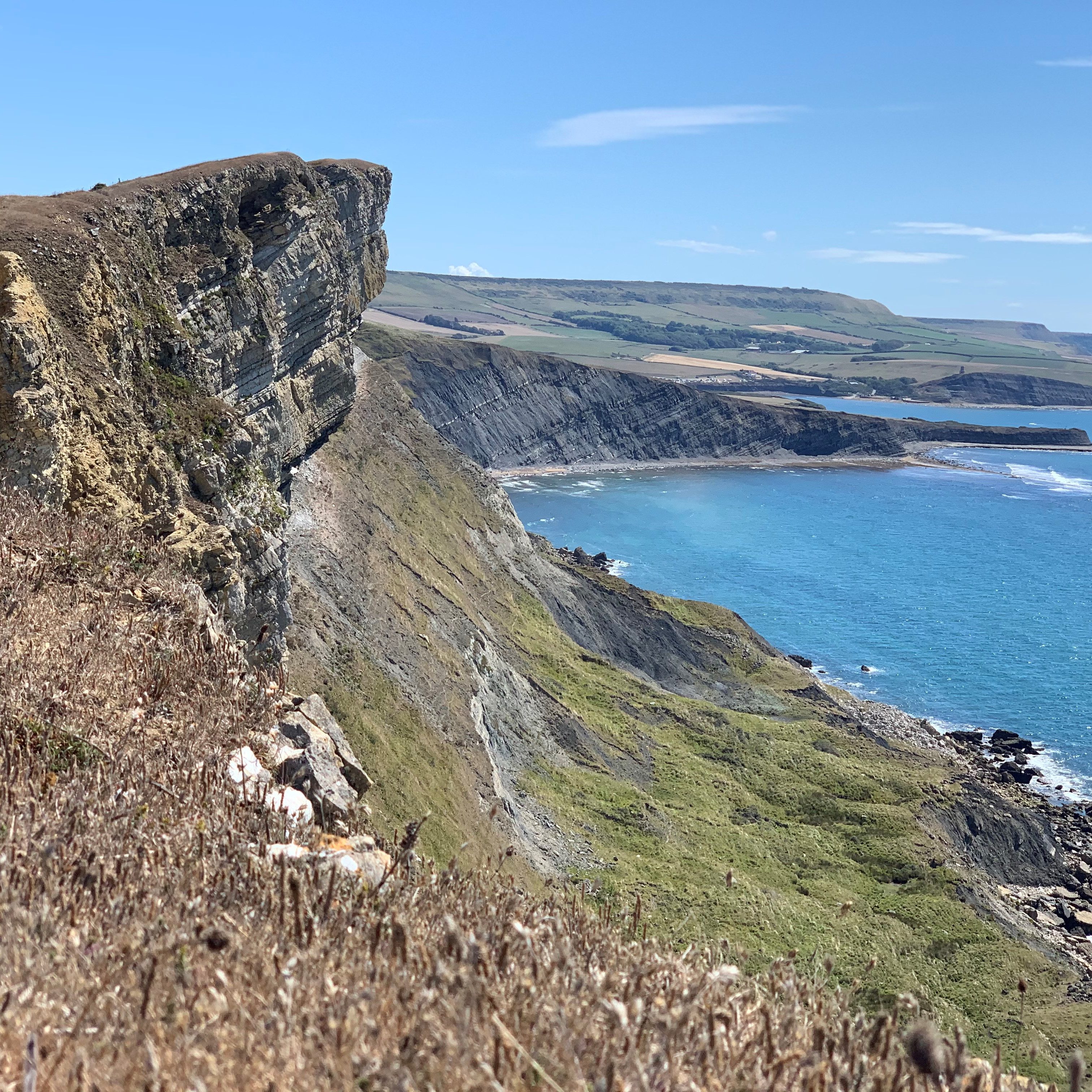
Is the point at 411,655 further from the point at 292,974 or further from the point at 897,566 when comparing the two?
the point at 897,566

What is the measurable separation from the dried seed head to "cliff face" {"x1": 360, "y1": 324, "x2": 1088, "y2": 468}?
12064 centimetres

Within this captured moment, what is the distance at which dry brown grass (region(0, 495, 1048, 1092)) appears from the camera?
3879 millimetres

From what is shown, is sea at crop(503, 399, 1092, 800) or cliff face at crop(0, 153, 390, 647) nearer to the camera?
cliff face at crop(0, 153, 390, 647)

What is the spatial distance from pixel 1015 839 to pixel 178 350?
38.5 meters

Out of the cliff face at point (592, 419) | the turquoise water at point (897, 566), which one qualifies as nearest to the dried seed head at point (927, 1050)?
the turquoise water at point (897, 566)

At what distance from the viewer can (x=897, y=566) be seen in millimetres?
97375

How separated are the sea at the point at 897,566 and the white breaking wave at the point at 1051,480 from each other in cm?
52

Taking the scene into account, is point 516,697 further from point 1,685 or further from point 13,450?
point 1,685

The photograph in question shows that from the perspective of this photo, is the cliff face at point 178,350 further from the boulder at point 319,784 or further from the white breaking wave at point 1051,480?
the white breaking wave at point 1051,480

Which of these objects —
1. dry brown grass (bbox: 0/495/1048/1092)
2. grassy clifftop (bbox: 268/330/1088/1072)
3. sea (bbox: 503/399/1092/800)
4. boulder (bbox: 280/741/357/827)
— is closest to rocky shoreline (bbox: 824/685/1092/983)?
grassy clifftop (bbox: 268/330/1088/1072)

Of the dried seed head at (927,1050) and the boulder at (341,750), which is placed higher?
the dried seed head at (927,1050)

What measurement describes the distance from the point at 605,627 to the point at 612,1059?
50.7 metres

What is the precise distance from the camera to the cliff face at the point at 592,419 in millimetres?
138750

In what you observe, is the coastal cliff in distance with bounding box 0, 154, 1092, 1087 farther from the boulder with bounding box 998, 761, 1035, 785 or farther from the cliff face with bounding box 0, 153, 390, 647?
the boulder with bounding box 998, 761, 1035, 785
